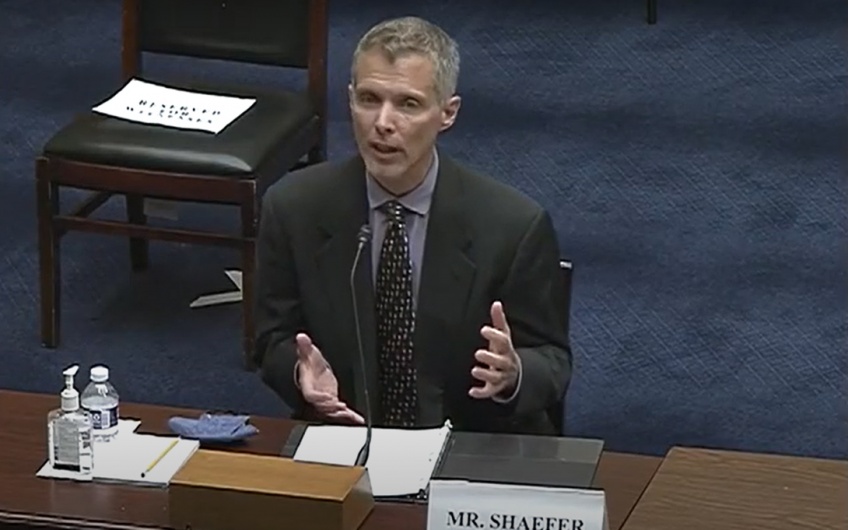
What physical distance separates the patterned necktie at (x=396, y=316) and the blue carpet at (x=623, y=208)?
47.6 inches

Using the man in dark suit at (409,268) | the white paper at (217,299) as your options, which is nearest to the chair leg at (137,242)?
the white paper at (217,299)

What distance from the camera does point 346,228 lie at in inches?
119

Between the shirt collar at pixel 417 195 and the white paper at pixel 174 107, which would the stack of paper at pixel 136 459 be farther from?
the white paper at pixel 174 107

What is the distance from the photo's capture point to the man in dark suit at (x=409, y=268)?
2.95 meters

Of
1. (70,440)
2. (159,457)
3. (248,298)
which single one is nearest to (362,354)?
(159,457)

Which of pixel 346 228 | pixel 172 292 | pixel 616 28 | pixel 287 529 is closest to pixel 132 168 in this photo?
pixel 172 292

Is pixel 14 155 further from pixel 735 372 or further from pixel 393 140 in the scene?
pixel 393 140

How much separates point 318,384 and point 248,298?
5.02 ft

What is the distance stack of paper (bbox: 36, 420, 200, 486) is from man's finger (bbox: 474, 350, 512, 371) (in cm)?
44

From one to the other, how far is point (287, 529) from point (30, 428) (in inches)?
23.0

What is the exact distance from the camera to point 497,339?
2.75 meters

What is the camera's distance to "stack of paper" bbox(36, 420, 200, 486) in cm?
254

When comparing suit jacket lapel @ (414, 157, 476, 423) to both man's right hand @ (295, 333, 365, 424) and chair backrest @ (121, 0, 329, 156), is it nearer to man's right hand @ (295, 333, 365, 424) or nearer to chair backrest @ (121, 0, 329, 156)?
man's right hand @ (295, 333, 365, 424)

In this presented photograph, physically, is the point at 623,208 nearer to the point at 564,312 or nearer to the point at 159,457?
the point at 564,312
